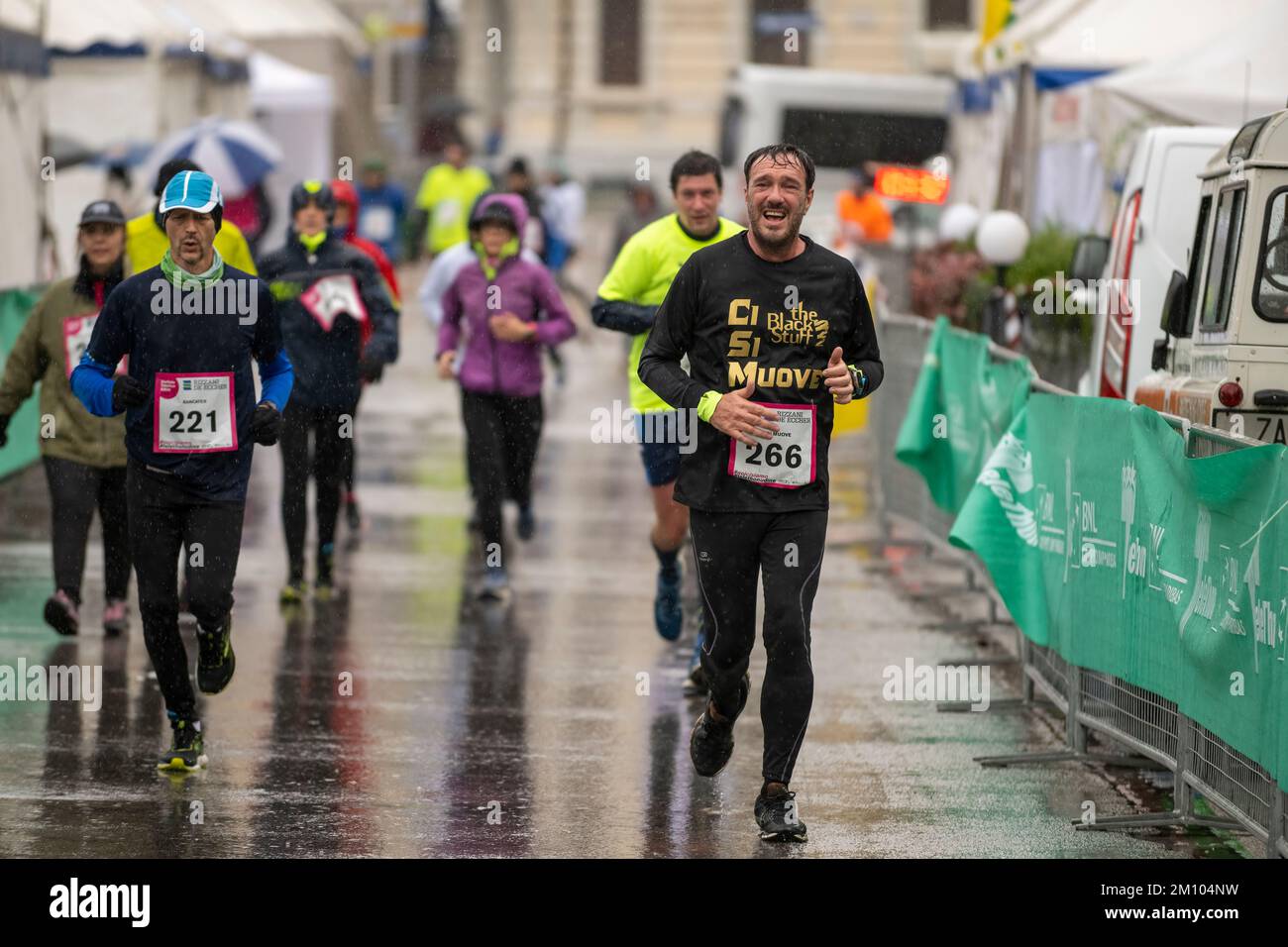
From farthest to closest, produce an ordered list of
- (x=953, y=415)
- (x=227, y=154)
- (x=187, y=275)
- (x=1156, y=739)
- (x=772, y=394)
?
(x=227, y=154)
(x=953, y=415)
(x=187, y=275)
(x=1156, y=739)
(x=772, y=394)

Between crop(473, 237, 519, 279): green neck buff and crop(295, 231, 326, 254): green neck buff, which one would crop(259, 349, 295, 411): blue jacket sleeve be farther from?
crop(473, 237, 519, 279): green neck buff

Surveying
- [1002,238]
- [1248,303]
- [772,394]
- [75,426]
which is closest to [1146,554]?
[772,394]

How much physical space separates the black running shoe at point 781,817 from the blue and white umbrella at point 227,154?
13.8m

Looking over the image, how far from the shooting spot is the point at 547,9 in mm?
57344

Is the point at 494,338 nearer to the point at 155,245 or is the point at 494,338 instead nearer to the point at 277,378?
the point at 155,245

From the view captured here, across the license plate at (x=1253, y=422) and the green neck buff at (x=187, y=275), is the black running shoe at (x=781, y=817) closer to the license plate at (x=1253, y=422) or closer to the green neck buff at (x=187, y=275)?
the green neck buff at (x=187, y=275)

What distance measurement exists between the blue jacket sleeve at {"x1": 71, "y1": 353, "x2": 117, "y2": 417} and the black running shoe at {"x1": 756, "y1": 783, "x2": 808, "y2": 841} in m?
2.67

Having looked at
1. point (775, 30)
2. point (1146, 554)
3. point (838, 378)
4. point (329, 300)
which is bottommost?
point (1146, 554)

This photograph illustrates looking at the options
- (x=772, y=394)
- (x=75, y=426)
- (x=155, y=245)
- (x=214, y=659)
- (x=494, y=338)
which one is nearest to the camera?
(x=772, y=394)

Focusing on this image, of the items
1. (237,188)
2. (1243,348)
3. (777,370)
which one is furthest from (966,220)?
(777,370)

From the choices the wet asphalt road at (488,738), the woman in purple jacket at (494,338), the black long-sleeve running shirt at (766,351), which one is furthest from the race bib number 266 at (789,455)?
the woman in purple jacket at (494,338)

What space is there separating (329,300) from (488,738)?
358 centimetres

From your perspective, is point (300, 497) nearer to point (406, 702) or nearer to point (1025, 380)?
point (406, 702)

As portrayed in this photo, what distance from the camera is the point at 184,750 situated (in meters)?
8.20
